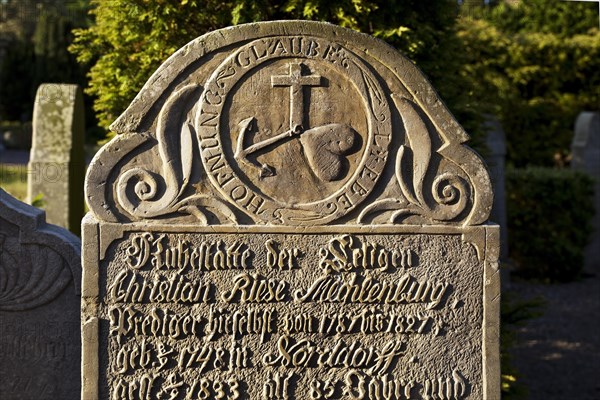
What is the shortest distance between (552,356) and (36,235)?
5.18 meters

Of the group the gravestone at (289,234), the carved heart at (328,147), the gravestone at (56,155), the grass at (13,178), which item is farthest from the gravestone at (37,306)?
the grass at (13,178)

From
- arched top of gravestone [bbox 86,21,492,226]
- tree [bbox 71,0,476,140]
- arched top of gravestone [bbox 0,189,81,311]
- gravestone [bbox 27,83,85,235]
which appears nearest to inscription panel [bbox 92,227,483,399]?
arched top of gravestone [bbox 86,21,492,226]

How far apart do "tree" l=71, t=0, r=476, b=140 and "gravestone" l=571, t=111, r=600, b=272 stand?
248 inches

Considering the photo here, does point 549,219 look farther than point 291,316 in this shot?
Yes

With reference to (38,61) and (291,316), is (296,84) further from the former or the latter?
(38,61)

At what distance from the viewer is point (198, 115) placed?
355 cm

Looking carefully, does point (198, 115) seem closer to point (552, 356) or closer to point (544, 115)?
point (552, 356)

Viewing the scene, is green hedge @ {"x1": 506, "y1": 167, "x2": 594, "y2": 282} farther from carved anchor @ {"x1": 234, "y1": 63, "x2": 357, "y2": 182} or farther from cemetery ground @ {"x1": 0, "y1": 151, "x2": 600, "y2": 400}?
carved anchor @ {"x1": 234, "y1": 63, "x2": 357, "y2": 182}

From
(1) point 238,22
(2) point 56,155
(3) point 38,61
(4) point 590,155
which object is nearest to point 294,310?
(1) point 238,22

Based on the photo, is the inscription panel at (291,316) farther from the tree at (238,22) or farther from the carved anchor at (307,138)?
the tree at (238,22)

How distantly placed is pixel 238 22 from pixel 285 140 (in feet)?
5.04

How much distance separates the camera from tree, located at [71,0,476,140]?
192 inches

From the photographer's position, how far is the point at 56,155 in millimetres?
7375

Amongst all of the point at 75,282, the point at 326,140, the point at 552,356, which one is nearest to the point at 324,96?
the point at 326,140
